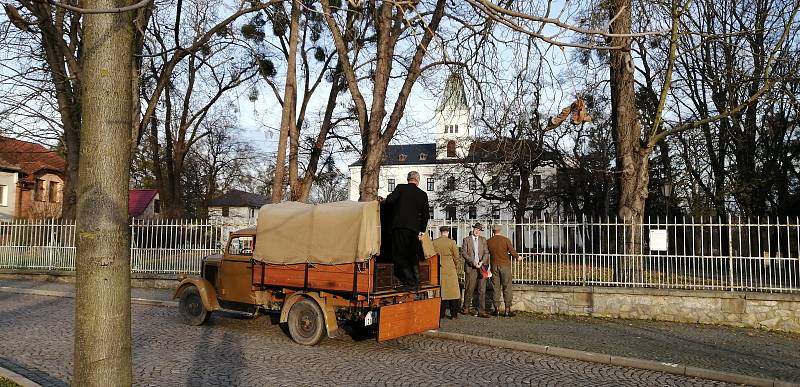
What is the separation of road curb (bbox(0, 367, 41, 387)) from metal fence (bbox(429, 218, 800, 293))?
9.75 m

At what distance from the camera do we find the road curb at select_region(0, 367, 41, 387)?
6387mm

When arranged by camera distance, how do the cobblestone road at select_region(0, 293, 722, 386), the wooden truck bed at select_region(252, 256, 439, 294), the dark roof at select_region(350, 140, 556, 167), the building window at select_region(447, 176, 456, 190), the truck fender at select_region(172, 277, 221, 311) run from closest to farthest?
the cobblestone road at select_region(0, 293, 722, 386)
the wooden truck bed at select_region(252, 256, 439, 294)
the truck fender at select_region(172, 277, 221, 311)
the dark roof at select_region(350, 140, 556, 167)
the building window at select_region(447, 176, 456, 190)

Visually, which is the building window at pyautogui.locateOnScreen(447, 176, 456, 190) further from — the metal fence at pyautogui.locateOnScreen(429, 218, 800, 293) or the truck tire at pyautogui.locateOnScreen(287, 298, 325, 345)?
the truck tire at pyautogui.locateOnScreen(287, 298, 325, 345)

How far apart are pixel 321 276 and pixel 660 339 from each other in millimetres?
5824

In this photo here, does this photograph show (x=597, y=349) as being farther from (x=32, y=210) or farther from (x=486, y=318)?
(x=32, y=210)

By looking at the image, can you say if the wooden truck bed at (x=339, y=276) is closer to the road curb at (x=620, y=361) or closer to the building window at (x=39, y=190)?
the road curb at (x=620, y=361)

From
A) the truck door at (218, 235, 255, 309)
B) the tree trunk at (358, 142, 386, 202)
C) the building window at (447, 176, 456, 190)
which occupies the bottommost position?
the truck door at (218, 235, 255, 309)

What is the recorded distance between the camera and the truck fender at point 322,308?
9516mm

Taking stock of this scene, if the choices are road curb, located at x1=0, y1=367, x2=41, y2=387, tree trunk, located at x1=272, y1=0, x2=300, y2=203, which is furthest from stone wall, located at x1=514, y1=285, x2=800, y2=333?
road curb, located at x1=0, y1=367, x2=41, y2=387

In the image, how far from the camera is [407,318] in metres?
9.51

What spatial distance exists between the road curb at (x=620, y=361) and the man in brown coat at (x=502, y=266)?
8.54 ft

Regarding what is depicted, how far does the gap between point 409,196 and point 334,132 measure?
16.7 m

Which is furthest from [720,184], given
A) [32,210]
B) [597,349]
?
[32,210]

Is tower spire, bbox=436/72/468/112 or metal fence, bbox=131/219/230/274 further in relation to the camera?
metal fence, bbox=131/219/230/274
